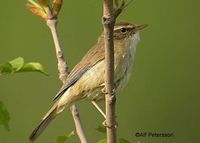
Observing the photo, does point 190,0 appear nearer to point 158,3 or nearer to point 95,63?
point 158,3

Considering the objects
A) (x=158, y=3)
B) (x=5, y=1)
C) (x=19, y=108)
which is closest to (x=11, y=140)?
(x=19, y=108)

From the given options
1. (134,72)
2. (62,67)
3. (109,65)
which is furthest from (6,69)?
(134,72)

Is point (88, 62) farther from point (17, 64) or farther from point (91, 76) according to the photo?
point (17, 64)

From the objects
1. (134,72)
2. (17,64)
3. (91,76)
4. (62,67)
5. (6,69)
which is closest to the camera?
(6,69)

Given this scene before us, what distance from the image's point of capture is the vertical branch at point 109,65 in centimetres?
360

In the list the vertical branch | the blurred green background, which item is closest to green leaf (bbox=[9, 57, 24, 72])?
the vertical branch

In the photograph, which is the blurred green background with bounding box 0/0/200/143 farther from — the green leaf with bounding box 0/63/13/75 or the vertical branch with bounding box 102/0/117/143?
the vertical branch with bounding box 102/0/117/143

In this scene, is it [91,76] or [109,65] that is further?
[91,76]

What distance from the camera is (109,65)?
3.83 meters

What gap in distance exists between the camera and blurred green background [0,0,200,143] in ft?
23.2

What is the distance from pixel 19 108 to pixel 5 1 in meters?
1.02

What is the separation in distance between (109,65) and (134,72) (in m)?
3.65

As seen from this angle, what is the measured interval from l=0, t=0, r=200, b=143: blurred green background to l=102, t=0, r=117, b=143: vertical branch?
265 centimetres

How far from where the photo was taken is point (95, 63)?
5688 millimetres
